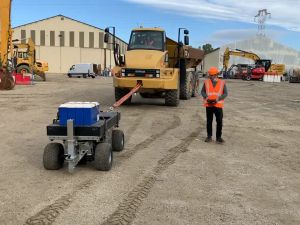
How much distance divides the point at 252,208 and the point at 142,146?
399 centimetres

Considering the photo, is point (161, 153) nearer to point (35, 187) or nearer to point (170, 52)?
point (35, 187)

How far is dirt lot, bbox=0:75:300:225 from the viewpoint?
5.39 metres

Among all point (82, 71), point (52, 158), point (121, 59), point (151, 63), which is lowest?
point (52, 158)

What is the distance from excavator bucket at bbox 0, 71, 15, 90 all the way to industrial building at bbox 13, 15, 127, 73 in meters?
57.1

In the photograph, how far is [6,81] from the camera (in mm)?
24141

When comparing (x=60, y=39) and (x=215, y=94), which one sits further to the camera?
(x=60, y=39)

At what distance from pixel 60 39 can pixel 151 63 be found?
227 feet

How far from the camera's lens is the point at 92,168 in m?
7.46

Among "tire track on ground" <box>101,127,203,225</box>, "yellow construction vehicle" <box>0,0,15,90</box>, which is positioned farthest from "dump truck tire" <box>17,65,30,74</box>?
"tire track on ground" <box>101,127,203,225</box>

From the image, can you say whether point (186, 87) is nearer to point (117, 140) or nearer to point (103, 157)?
point (117, 140)

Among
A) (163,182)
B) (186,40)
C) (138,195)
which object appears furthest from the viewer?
(186,40)

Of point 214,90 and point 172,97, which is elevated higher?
point 214,90

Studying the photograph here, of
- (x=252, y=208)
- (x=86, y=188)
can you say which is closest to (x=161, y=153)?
(x=86, y=188)

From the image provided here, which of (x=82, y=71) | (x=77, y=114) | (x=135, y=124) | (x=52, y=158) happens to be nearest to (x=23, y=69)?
(x=82, y=71)
